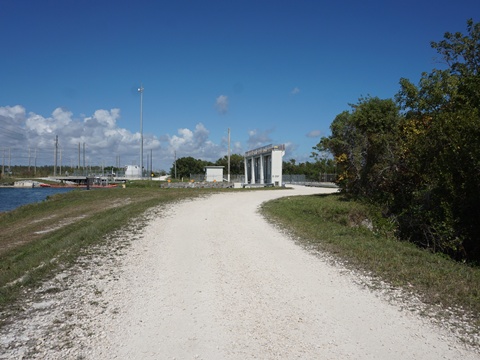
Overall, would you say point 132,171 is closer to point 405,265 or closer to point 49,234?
point 49,234

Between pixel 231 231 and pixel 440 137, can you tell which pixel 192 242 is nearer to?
pixel 231 231

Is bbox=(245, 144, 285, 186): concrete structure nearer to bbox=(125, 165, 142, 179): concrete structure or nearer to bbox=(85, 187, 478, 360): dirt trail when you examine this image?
bbox=(85, 187, 478, 360): dirt trail

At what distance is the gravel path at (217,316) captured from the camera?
424 cm

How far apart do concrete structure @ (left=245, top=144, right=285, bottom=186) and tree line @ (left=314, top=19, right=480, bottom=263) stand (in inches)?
729

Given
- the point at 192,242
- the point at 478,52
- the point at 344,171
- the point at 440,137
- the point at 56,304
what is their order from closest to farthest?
the point at 56,304 → the point at 192,242 → the point at 440,137 → the point at 478,52 → the point at 344,171

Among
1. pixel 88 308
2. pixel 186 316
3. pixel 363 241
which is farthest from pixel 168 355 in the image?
pixel 363 241

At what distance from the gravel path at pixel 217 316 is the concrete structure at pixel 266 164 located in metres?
36.9

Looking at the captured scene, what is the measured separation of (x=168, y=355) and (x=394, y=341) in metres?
2.62

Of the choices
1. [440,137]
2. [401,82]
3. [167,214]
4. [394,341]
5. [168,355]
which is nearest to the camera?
[168,355]

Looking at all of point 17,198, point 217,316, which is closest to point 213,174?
point 17,198

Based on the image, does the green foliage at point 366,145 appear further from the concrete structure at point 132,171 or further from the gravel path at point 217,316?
the concrete structure at point 132,171

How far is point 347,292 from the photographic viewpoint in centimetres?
619

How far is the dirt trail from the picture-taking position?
13.9 ft

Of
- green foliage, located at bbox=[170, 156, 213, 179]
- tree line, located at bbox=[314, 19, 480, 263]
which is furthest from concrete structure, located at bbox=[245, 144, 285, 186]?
green foliage, located at bbox=[170, 156, 213, 179]
